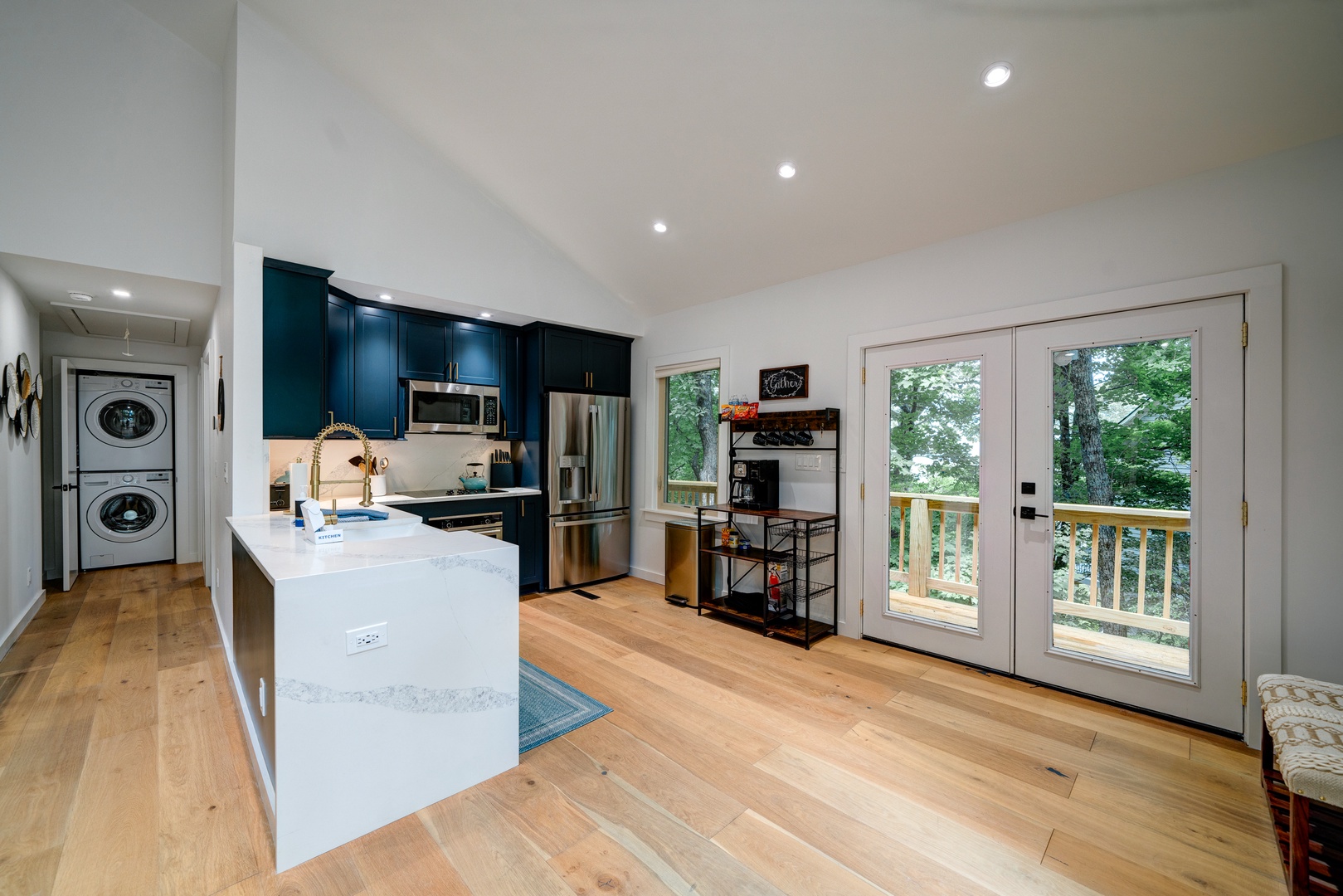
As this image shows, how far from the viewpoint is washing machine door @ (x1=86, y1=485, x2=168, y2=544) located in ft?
17.3

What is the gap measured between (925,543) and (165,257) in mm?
5010

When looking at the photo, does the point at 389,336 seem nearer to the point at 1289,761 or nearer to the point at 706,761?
the point at 706,761

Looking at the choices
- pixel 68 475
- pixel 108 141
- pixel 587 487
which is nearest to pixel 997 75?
pixel 587 487

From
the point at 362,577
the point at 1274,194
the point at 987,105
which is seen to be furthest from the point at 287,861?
the point at 1274,194

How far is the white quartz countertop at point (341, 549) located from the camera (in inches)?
70.7

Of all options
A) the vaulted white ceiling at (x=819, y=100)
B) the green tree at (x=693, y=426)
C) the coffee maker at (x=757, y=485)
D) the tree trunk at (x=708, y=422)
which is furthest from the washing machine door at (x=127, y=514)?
the coffee maker at (x=757, y=485)

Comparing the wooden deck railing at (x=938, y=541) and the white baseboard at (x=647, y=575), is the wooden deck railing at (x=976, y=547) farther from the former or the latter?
the white baseboard at (x=647, y=575)

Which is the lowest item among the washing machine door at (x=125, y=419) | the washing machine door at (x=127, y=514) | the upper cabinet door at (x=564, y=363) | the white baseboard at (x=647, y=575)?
the white baseboard at (x=647, y=575)

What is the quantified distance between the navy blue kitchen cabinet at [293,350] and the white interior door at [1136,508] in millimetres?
4068

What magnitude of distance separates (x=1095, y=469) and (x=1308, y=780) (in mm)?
1618

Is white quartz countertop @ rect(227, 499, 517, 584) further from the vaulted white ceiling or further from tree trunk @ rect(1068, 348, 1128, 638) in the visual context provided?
tree trunk @ rect(1068, 348, 1128, 638)

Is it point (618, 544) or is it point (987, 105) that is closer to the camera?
point (987, 105)

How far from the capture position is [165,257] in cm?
333

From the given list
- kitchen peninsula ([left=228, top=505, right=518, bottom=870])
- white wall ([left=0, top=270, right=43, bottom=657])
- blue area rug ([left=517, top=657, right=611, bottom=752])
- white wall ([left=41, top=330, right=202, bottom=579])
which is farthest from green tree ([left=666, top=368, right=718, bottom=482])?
white wall ([left=41, top=330, right=202, bottom=579])
